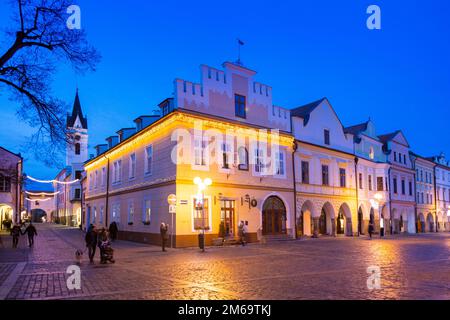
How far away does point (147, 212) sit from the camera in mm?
29266

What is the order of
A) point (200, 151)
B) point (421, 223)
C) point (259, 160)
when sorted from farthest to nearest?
point (421, 223) → point (259, 160) → point (200, 151)

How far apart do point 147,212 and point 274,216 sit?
9770 mm

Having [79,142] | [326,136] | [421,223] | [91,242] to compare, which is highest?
[79,142]

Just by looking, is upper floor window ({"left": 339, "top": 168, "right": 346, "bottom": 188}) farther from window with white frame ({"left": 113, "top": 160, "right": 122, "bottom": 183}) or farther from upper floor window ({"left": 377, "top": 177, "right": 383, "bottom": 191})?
window with white frame ({"left": 113, "top": 160, "right": 122, "bottom": 183})

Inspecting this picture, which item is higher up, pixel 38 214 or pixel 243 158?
pixel 243 158

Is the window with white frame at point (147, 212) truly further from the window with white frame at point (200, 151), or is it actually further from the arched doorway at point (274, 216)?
the arched doorway at point (274, 216)

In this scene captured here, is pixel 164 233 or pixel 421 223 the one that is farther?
pixel 421 223

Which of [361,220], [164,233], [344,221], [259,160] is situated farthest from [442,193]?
[164,233]

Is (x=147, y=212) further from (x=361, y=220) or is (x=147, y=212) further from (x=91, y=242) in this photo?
(x=361, y=220)

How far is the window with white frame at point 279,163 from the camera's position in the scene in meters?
31.9

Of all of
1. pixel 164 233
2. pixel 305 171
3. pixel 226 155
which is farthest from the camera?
pixel 305 171

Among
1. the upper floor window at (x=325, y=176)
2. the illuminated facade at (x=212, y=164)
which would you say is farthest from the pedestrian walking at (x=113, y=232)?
the upper floor window at (x=325, y=176)

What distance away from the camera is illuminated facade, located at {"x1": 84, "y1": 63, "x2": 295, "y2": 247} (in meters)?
25.7

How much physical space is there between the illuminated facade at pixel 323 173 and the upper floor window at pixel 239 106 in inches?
241
